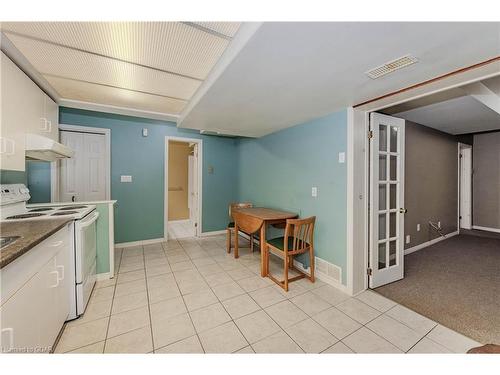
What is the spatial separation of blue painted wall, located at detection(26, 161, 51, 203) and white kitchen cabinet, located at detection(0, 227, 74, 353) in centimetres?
202

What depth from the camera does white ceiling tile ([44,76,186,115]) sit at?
2268 mm

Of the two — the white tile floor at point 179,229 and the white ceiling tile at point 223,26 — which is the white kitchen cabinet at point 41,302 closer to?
the white ceiling tile at point 223,26

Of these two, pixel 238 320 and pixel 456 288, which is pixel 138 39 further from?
pixel 456 288

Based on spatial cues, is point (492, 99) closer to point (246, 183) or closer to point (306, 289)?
point (306, 289)

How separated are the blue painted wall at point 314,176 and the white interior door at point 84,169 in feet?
9.10

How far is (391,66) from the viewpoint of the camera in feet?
4.79

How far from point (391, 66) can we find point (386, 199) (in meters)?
1.55

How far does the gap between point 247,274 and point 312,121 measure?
219 centimetres

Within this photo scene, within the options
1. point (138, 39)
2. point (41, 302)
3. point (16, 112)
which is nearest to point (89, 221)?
point (41, 302)

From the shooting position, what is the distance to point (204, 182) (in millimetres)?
4469

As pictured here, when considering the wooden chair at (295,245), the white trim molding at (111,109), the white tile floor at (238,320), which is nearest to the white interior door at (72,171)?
the white trim molding at (111,109)

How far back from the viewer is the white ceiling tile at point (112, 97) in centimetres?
227

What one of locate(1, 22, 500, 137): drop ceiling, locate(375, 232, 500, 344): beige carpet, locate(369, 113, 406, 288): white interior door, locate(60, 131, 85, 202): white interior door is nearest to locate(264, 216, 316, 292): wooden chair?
locate(369, 113, 406, 288): white interior door
